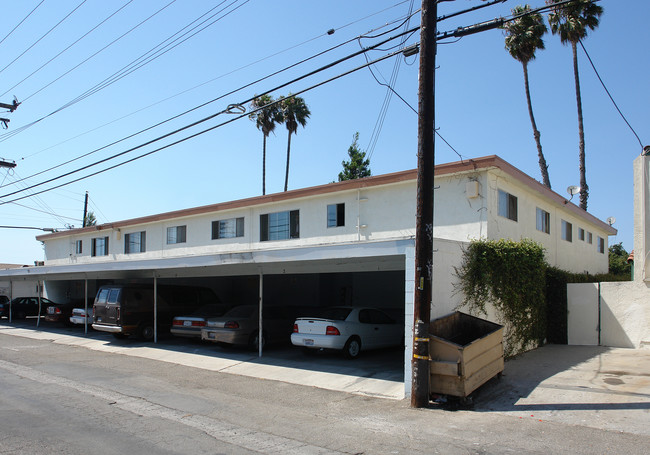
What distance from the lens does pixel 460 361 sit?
330 inches

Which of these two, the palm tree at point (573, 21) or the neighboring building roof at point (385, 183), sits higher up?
the palm tree at point (573, 21)

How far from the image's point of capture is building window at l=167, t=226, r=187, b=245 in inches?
936

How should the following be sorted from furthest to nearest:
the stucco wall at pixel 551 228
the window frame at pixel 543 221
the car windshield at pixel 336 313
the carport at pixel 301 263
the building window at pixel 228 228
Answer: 1. the building window at pixel 228 228
2. the window frame at pixel 543 221
3. the stucco wall at pixel 551 228
4. the car windshield at pixel 336 313
5. the carport at pixel 301 263

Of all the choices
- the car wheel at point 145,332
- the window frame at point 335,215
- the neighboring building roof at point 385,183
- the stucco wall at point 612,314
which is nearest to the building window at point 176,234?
the neighboring building roof at point 385,183

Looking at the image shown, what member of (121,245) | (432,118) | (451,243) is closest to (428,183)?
(432,118)

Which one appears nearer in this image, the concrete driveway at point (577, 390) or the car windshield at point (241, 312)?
the concrete driveway at point (577, 390)

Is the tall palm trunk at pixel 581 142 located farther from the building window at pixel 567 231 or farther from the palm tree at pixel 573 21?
the building window at pixel 567 231

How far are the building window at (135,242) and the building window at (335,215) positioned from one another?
12.5 metres

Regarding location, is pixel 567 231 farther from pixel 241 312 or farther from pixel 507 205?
pixel 241 312

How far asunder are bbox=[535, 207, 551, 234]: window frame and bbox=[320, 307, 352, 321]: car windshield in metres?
7.58

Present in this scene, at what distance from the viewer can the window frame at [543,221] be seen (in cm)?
1689

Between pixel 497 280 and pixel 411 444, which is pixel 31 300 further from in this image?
pixel 411 444

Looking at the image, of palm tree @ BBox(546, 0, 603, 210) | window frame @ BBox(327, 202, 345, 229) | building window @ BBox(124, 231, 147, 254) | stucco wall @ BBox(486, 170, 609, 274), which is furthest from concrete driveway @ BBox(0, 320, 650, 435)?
palm tree @ BBox(546, 0, 603, 210)

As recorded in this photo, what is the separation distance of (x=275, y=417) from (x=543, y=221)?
1304cm
